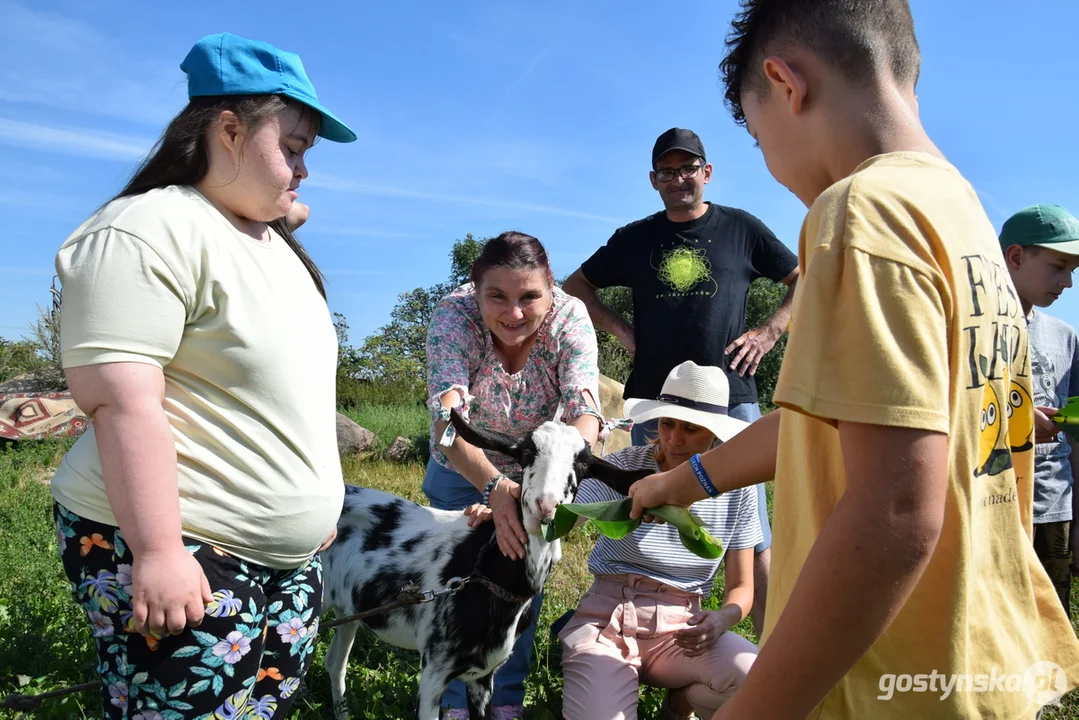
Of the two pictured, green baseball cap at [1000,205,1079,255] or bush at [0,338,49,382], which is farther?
bush at [0,338,49,382]

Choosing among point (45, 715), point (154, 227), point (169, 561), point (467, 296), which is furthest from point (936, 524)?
point (45, 715)

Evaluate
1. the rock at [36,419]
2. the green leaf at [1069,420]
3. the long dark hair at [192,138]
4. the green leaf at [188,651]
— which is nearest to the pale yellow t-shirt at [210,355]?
the long dark hair at [192,138]

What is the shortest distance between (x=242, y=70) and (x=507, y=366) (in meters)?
1.96

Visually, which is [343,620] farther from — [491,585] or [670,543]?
[670,543]

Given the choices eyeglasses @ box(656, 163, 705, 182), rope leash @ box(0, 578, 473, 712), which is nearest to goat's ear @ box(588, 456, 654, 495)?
rope leash @ box(0, 578, 473, 712)

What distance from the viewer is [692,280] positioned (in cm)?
496

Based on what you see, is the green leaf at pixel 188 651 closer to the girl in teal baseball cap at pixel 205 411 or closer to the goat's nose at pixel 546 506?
the girl in teal baseball cap at pixel 205 411

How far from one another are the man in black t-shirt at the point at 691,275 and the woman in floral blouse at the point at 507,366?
3.90ft

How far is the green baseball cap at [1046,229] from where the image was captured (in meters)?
4.13

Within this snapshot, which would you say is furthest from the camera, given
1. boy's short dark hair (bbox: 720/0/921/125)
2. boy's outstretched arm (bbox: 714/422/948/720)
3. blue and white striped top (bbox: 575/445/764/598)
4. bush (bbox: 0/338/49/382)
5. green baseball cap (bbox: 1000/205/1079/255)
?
bush (bbox: 0/338/49/382)

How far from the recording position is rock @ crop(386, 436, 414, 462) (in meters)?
10.9

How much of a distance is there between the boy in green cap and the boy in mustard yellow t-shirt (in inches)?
133

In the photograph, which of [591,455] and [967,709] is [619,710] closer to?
[591,455]

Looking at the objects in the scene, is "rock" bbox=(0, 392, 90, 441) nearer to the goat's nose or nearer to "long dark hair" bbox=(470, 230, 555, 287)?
"long dark hair" bbox=(470, 230, 555, 287)
